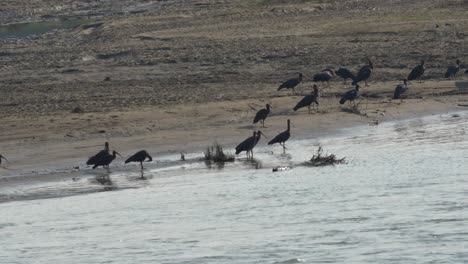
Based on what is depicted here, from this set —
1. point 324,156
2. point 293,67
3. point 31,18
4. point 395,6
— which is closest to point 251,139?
point 324,156

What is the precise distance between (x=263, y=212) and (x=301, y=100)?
5.84 meters

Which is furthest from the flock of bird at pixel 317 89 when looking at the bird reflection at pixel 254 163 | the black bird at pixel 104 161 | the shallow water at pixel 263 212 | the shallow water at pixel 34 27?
the shallow water at pixel 34 27

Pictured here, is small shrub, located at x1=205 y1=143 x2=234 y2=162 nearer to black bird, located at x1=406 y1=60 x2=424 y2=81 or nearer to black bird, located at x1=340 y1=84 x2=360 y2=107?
black bird, located at x1=340 y1=84 x2=360 y2=107

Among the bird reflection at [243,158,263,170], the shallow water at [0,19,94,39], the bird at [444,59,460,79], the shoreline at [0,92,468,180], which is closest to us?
the shoreline at [0,92,468,180]

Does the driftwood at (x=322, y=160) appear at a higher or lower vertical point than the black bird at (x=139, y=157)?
lower

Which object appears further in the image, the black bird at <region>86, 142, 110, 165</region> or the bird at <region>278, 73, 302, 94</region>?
the bird at <region>278, 73, 302, 94</region>

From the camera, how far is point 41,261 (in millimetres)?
12961

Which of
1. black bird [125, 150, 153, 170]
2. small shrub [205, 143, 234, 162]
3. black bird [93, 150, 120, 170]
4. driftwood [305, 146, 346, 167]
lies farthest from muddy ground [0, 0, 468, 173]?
driftwood [305, 146, 346, 167]

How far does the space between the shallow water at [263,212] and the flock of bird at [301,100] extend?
224mm

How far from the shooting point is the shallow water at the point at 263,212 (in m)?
13.4

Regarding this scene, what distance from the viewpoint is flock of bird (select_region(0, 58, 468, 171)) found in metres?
16.9

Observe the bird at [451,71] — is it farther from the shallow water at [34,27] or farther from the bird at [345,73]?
the shallow water at [34,27]

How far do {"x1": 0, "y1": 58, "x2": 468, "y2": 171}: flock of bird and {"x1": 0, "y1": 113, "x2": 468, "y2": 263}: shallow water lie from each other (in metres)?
0.22

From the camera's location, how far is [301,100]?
2081cm
